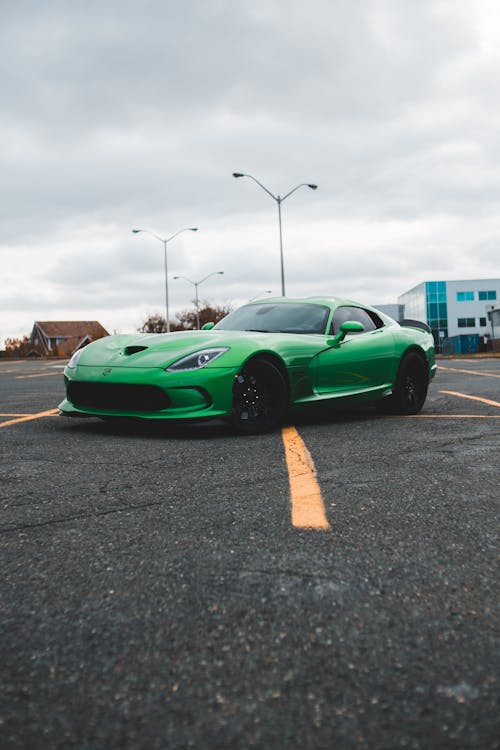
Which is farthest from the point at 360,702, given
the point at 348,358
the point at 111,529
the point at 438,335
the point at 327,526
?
the point at 438,335

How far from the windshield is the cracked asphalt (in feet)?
9.65

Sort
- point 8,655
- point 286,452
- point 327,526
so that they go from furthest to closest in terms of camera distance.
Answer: point 286,452 < point 327,526 < point 8,655

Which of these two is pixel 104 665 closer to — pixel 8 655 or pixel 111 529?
pixel 8 655

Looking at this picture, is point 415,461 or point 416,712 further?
point 415,461

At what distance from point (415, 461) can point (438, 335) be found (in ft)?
268

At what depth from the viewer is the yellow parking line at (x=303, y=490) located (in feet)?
9.62

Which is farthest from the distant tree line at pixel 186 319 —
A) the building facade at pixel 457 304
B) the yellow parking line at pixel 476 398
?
the yellow parking line at pixel 476 398

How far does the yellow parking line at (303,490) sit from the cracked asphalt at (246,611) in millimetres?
61

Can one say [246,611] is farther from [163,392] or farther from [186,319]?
[186,319]

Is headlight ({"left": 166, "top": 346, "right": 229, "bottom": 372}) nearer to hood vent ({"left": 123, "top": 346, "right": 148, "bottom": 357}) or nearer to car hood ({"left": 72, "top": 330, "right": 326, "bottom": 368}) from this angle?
car hood ({"left": 72, "top": 330, "right": 326, "bottom": 368})

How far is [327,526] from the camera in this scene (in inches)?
112

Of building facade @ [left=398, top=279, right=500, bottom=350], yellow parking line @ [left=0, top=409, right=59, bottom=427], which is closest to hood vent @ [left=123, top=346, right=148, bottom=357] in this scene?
yellow parking line @ [left=0, top=409, right=59, bottom=427]

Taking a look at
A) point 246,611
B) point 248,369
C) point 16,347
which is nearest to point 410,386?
point 248,369

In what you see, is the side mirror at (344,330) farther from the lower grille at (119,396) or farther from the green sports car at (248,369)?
the lower grille at (119,396)
